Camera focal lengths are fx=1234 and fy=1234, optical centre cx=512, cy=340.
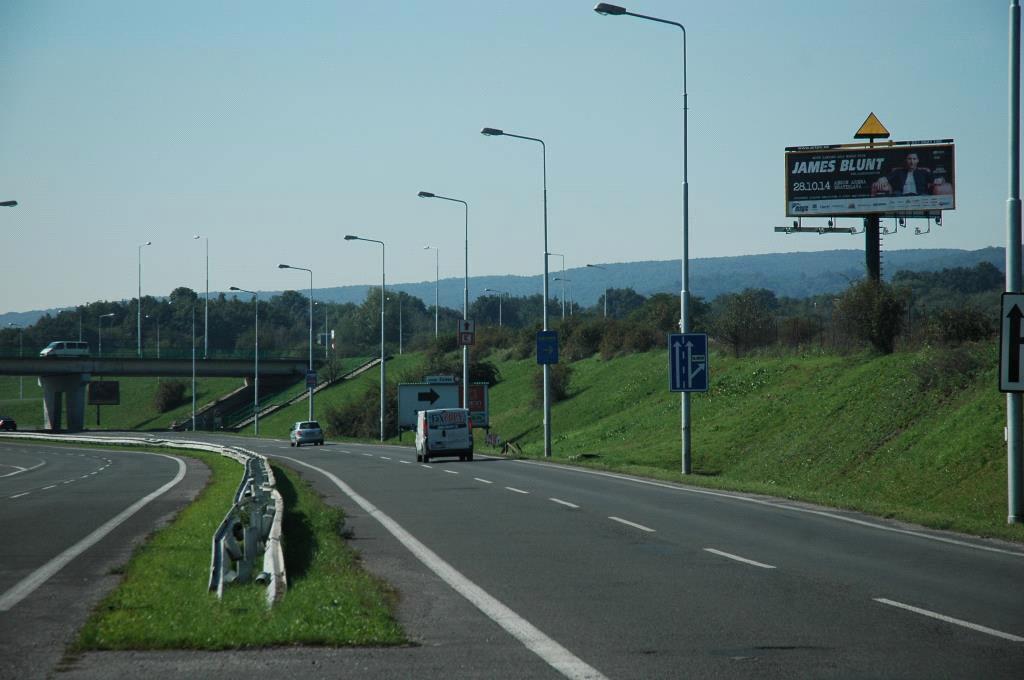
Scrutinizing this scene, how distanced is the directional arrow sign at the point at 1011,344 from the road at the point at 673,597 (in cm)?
251

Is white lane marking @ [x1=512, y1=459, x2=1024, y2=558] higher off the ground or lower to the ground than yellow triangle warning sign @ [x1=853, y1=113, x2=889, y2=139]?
lower

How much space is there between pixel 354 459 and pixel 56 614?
3543cm

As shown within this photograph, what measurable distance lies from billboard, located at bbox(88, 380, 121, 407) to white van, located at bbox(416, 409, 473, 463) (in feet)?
240

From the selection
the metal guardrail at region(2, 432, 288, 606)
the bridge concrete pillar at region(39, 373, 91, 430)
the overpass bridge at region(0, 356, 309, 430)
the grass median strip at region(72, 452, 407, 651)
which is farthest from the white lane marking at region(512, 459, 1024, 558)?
the bridge concrete pillar at region(39, 373, 91, 430)

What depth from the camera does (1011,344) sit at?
18016 millimetres

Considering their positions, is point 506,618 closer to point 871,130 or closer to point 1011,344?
point 1011,344

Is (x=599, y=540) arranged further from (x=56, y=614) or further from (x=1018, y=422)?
(x=56, y=614)

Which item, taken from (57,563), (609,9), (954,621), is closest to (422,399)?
(609,9)

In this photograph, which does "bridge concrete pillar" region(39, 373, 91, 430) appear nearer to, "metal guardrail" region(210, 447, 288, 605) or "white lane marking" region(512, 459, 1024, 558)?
"white lane marking" region(512, 459, 1024, 558)

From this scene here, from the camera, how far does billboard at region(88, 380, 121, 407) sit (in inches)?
4318

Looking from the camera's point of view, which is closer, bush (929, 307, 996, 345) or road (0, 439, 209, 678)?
road (0, 439, 209, 678)

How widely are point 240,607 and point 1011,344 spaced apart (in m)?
12.4

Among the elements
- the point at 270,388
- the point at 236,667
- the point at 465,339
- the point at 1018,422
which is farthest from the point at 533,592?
the point at 270,388

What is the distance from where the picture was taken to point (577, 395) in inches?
2955
